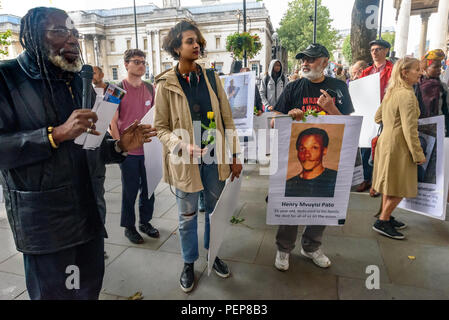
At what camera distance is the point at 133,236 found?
3.43 meters

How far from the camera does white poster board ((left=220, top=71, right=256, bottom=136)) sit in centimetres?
460

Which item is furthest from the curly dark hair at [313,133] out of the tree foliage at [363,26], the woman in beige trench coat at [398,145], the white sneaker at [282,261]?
the tree foliage at [363,26]

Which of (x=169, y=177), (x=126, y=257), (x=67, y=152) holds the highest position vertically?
(x=67, y=152)

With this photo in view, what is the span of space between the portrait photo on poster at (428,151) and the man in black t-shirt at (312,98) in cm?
119

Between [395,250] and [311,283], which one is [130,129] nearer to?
[311,283]

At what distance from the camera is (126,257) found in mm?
3115

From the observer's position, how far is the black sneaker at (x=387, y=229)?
3359mm

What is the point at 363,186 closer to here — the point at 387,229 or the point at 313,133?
the point at 387,229

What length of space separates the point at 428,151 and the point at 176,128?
2.83 m

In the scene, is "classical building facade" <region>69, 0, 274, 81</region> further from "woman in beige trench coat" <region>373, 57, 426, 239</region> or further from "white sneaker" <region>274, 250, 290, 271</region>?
"white sneaker" <region>274, 250, 290, 271</region>

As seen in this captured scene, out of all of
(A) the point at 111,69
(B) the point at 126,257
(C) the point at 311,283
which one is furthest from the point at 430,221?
(A) the point at 111,69

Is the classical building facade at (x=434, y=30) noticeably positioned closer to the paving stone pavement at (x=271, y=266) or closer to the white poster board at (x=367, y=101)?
the white poster board at (x=367, y=101)
